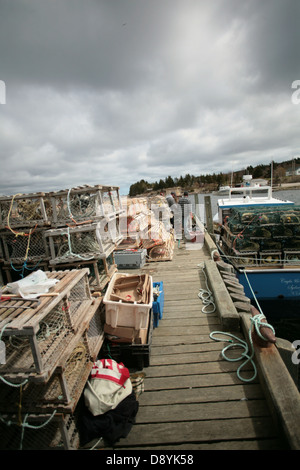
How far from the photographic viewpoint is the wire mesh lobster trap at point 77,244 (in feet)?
13.3

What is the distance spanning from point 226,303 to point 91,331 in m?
2.45

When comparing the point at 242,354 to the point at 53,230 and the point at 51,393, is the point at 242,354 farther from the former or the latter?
the point at 53,230

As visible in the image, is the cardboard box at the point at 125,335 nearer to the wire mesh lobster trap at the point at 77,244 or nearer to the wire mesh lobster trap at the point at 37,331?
the wire mesh lobster trap at the point at 37,331

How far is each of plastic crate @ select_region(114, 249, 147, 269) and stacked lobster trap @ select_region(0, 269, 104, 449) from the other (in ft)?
14.4

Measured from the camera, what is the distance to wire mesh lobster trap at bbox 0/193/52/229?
409 cm

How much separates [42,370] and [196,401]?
192cm

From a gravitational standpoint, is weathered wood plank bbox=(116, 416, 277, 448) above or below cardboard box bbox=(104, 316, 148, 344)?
below

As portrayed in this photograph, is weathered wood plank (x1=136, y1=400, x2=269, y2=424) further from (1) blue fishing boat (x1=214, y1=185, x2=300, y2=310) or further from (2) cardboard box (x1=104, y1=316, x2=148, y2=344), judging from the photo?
(1) blue fishing boat (x1=214, y1=185, x2=300, y2=310)

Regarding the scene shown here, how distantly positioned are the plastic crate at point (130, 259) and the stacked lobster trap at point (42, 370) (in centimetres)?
439

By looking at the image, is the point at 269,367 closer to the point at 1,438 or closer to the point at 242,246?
the point at 1,438

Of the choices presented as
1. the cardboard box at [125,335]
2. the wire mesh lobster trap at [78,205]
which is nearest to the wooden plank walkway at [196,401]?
the cardboard box at [125,335]

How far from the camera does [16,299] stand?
8.03ft

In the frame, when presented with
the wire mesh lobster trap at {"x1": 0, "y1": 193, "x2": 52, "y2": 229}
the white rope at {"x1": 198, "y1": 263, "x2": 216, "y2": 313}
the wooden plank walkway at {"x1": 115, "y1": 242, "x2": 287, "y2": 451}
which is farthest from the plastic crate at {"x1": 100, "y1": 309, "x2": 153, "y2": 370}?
the wire mesh lobster trap at {"x1": 0, "y1": 193, "x2": 52, "y2": 229}

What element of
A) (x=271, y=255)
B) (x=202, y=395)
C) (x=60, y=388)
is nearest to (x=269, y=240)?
(x=271, y=255)
